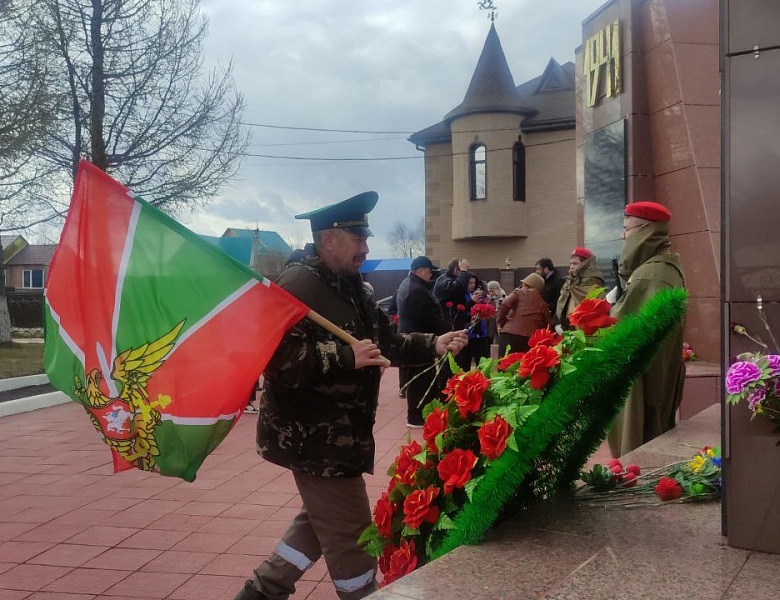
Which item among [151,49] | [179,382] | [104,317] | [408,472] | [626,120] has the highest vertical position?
[151,49]

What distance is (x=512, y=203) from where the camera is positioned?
25.7 m

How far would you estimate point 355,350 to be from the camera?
273cm

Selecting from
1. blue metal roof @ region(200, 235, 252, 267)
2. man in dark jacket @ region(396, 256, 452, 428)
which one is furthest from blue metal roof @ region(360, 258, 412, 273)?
man in dark jacket @ region(396, 256, 452, 428)

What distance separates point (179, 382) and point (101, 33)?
15286mm

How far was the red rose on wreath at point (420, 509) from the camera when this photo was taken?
2.40 metres

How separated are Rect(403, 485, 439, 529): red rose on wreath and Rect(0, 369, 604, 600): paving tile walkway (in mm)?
1353

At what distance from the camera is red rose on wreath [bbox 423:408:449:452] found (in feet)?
8.28

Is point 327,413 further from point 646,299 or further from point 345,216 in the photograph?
point 646,299

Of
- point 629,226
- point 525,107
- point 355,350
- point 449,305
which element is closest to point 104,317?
point 355,350

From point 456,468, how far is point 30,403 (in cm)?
920

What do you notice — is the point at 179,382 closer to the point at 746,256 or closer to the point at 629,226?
the point at 746,256

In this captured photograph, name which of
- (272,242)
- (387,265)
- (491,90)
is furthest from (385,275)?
(272,242)

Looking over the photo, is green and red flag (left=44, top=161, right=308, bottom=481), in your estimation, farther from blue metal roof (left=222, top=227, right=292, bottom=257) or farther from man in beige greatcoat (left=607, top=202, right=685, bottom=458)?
blue metal roof (left=222, top=227, right=292, bottom=257)

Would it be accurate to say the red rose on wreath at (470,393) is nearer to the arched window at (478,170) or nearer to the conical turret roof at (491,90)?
the arched window at (478,170)
